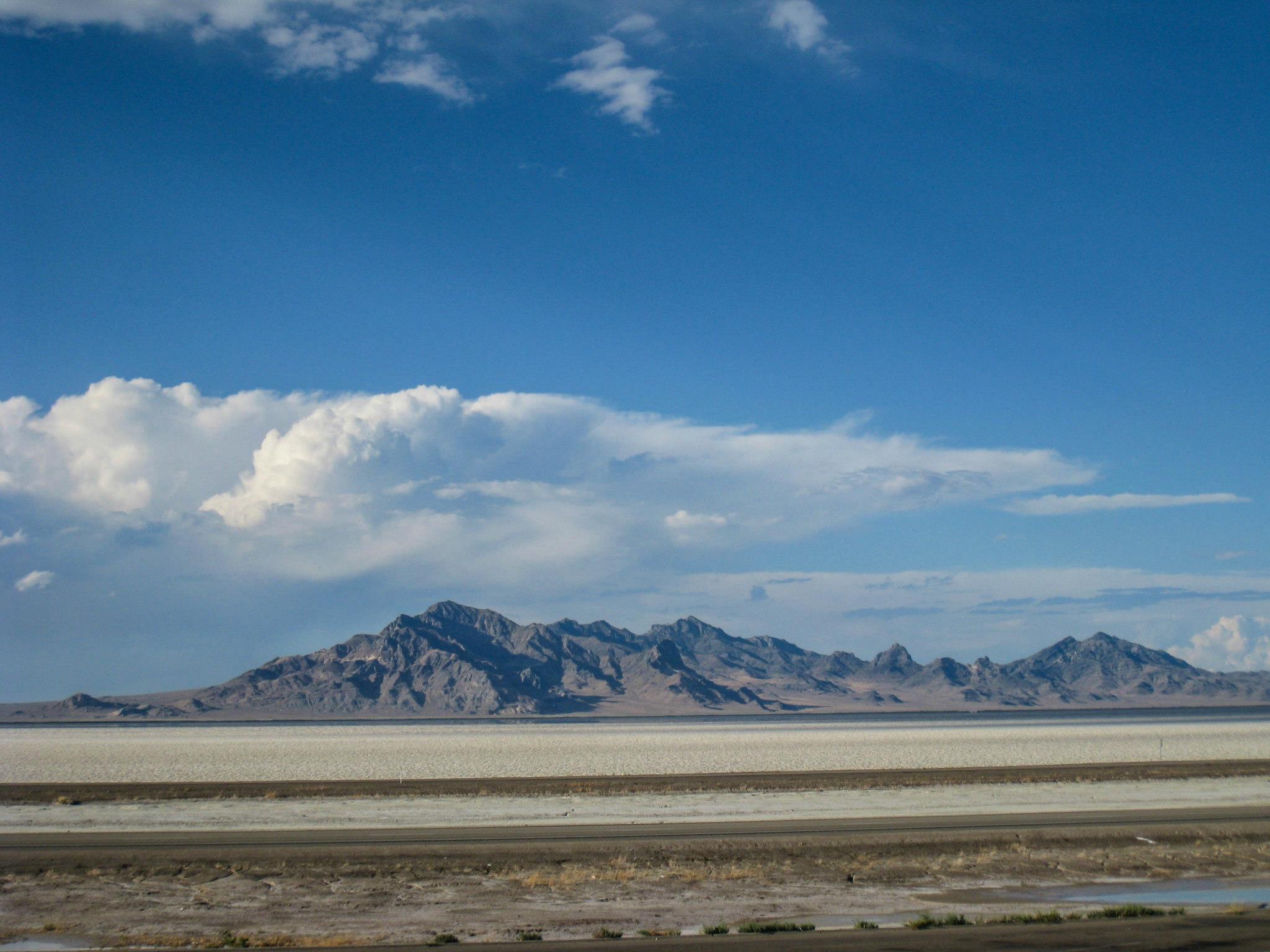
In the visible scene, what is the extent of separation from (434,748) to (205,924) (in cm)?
6316

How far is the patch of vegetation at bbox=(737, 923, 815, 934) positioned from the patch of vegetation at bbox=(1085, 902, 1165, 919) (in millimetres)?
5935

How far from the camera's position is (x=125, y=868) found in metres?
25.4

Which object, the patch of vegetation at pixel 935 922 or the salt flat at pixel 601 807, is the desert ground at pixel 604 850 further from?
the patch of vegetation at pixel 935 922

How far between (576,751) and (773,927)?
58.9 meters

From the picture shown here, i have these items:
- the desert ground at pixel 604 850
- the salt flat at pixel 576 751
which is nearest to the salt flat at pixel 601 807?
the desert ground at pixel 604 850

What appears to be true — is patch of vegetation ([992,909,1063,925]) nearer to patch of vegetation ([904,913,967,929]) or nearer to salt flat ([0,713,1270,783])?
patch of vegetation ([904,913,967,929])

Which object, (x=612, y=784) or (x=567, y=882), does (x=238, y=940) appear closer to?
(x=567, y=882)

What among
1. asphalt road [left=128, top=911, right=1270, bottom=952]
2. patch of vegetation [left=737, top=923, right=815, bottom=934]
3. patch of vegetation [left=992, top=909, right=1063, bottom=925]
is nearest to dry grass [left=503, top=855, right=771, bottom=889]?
patch of vegetation [left=737, top=923, right=815, bottom=934]

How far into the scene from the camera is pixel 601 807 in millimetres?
36844

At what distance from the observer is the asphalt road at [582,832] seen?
2862 cm

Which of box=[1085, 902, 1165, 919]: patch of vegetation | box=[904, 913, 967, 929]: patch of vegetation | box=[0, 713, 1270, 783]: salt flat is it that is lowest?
box=[0, 713, 1270, 783]: salt flat

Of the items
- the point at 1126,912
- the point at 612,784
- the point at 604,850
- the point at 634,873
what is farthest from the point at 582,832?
the point at 1126,912

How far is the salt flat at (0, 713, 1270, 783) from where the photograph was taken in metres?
56.4

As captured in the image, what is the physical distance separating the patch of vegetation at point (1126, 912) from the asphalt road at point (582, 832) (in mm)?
9735
